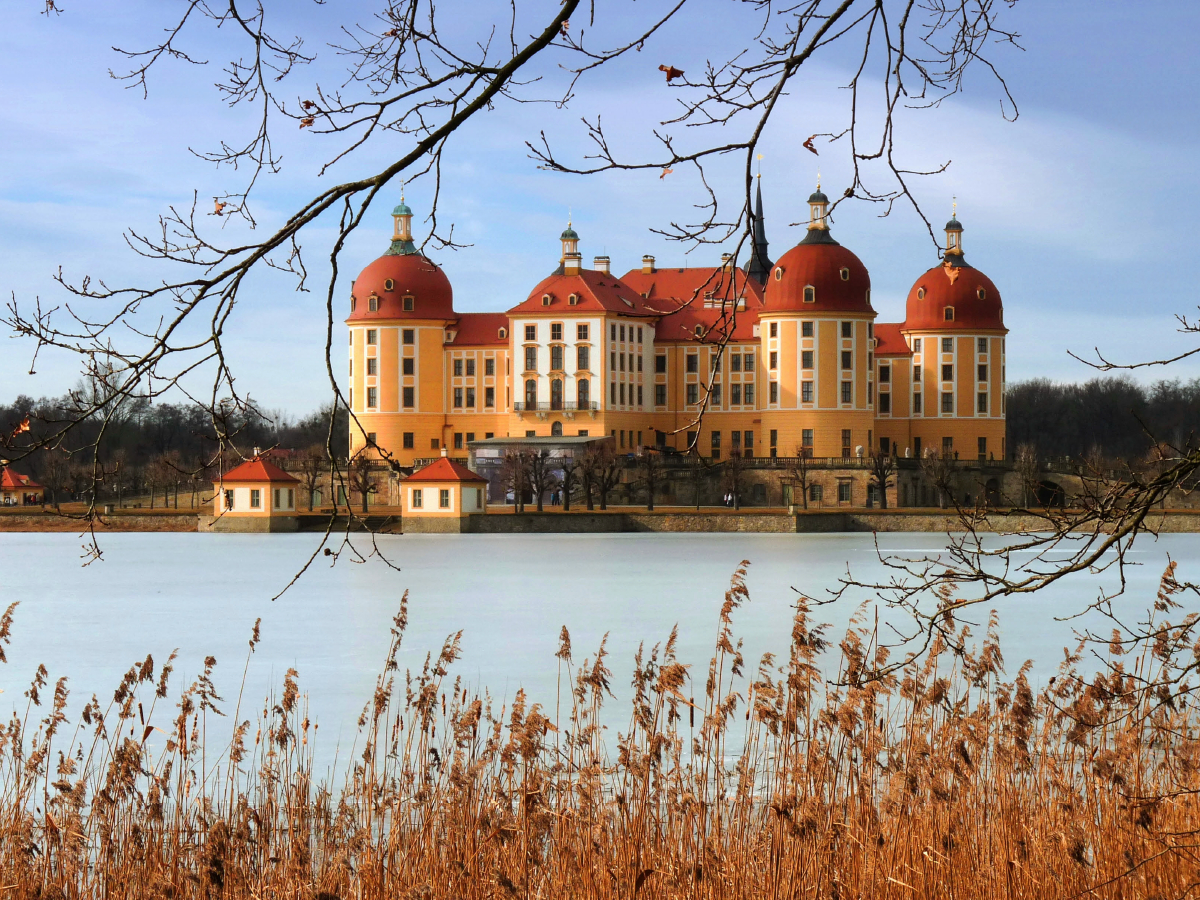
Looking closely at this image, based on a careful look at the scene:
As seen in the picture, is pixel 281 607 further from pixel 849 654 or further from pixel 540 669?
pixel 849 654

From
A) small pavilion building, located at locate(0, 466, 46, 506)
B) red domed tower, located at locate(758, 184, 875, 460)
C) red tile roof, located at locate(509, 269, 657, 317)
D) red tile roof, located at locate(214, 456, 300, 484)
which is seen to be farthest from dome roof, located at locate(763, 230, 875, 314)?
small pavilion building, located at locate(0, 466, 46, 506)

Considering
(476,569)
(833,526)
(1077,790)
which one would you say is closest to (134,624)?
(476,569)

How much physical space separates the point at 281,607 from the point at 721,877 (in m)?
22.2

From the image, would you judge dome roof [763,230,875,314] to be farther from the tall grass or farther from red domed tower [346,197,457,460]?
the tall grass

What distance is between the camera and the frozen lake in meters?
14.9

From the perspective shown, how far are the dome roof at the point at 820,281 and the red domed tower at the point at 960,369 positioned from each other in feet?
13.9

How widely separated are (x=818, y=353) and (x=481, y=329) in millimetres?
16079

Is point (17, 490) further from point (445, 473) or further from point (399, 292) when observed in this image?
point (445, 473)

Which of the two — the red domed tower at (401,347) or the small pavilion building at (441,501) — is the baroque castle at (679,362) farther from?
the small pavilion building at (441,501)

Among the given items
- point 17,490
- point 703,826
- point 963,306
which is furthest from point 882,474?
point 703,826

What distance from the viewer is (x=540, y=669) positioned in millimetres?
14742

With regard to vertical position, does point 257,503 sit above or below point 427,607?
above

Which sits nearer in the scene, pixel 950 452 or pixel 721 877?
pixel 721 877

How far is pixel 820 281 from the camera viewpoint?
201 ft
